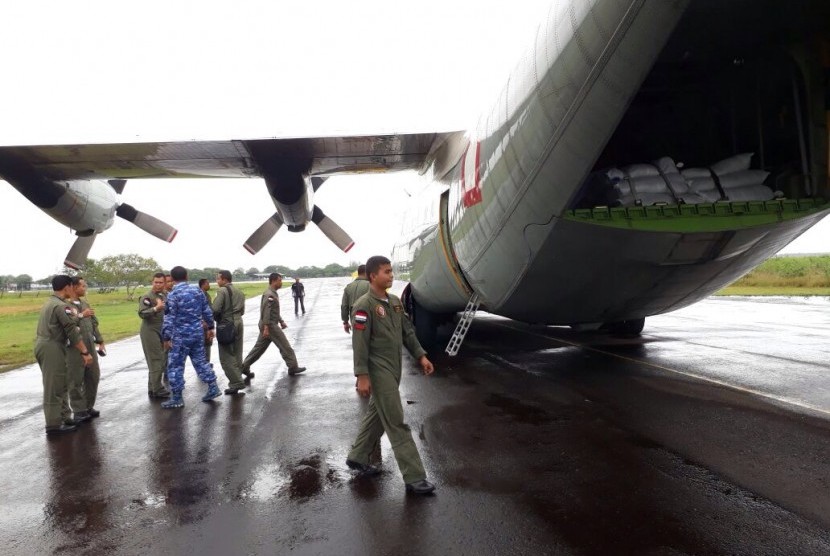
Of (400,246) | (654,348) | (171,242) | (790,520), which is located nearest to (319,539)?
(790,520)

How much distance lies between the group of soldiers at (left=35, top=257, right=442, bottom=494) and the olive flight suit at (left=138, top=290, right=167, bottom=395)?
0.01 m

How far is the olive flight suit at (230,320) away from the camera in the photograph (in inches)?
288

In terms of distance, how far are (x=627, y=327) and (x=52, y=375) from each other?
9464 millimetres

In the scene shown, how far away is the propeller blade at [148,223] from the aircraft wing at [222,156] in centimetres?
217

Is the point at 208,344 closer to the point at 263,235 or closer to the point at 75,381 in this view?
the point at 75,381

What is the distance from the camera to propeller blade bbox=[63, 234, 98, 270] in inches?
450

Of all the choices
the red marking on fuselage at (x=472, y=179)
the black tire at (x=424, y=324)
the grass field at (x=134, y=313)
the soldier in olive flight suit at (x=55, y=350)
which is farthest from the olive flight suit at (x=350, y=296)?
the grass field at (x=134, y=313)

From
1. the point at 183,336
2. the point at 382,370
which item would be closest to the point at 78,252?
the point at 183,336

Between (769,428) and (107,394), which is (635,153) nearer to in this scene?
(769,428)

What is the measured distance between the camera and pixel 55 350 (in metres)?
5.73

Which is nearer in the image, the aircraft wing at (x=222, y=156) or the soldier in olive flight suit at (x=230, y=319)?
the soldier in olive flight suit at (x=230, y=319)

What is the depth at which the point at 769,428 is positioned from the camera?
4734 mm

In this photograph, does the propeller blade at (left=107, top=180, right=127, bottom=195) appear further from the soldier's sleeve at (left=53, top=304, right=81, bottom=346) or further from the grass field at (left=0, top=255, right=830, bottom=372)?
the soldier's sleeve at (left=53, top=304, right=81, bottom=346)

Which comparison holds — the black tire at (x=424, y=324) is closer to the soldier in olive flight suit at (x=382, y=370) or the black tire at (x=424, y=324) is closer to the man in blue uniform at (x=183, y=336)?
the man in blue uniform at (x=183, y=336)
